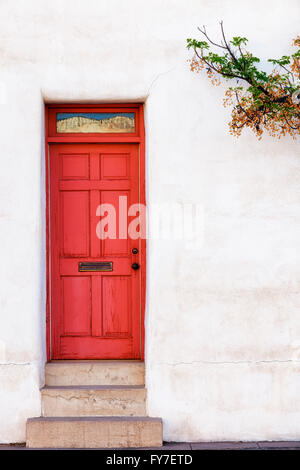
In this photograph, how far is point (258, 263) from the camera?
18.0ft

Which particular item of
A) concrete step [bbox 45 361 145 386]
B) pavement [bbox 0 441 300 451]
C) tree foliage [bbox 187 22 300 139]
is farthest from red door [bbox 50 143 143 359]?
tree foliage [bbox 187 22 300 139]

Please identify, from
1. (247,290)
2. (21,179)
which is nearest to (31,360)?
(21,179)

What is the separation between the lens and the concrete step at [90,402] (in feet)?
17.7

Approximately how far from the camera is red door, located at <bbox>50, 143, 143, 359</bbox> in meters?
5.70

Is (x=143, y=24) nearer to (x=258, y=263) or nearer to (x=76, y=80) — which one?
(x=76, y=80)

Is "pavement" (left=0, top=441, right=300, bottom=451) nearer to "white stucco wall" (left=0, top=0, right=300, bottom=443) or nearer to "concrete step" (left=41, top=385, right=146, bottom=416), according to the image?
"white stucco wall" (left=0, top=0, right=300, bottom=443)

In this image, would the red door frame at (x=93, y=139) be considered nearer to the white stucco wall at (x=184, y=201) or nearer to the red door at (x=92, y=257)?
the red door at (x=92, y=257)

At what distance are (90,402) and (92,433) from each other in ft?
0.96

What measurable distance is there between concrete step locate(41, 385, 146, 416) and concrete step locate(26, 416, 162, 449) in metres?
0.16

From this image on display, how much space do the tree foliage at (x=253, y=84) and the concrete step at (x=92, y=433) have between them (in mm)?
2904

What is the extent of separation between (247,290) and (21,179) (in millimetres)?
2400

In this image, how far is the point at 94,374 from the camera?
18.2 ft

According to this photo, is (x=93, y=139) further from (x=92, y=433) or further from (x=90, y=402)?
(x=92, y=433)

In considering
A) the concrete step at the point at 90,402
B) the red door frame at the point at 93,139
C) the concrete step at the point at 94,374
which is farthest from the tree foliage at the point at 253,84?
the concrete step at the point at 90,402
